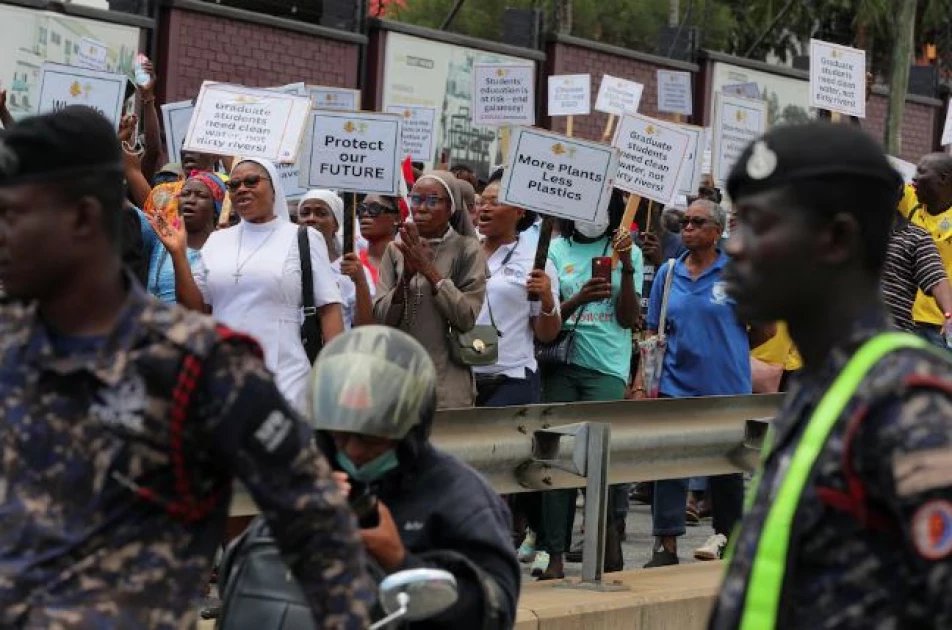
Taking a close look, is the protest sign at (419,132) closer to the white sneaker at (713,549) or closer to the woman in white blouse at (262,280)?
the white sneaker at (713,549)

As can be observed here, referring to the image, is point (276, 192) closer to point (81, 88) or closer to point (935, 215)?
point (81, 88)

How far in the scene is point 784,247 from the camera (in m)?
3.05

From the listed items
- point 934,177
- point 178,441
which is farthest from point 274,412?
point 934,177

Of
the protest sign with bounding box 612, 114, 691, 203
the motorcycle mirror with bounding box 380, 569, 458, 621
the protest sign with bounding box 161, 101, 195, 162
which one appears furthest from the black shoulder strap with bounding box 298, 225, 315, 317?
the protest sign with bounding box 161, 101, 195, 162

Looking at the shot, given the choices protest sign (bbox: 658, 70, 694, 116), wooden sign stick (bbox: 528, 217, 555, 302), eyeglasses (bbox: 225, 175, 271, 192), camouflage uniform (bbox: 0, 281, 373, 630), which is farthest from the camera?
protest sign (bbox: 658, 70, 694, 116)

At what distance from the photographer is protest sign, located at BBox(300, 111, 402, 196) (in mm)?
10344

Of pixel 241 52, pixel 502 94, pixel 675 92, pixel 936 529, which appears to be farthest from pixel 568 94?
pixel 936 529

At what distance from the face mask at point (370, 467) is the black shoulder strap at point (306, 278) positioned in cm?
379

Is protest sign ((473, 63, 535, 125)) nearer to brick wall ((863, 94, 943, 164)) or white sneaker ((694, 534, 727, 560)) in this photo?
white sneaker ((694, 534, 727, 560))

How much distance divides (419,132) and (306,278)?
732 centimetres

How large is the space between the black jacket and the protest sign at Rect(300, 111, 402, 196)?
6.11 m

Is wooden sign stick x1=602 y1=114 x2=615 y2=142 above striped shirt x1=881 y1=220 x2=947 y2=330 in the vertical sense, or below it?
above

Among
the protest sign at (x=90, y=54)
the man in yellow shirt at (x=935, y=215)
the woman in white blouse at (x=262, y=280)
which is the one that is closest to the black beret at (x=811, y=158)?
the woman in white blouse at (x=262, y=280)

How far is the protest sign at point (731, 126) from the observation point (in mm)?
14594
